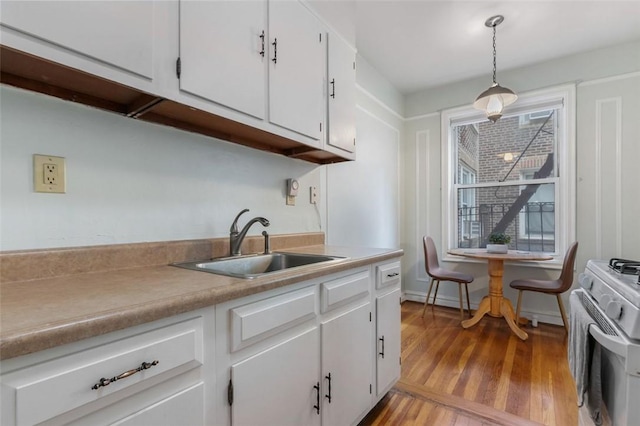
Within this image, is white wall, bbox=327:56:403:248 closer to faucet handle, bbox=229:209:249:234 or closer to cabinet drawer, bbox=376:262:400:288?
cabinet drawer, bbox=376:262:400:288

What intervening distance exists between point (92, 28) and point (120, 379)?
932 millimetres

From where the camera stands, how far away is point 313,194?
217cm

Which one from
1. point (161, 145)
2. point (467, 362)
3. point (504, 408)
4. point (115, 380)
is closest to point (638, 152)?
point (467, 362)

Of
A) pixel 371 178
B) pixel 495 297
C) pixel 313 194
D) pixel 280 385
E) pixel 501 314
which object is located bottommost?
pixel 501 314

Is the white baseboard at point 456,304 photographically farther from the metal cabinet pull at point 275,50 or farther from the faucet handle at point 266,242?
the metal cabinet pull at point 275,50

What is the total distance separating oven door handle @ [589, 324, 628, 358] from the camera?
838mm

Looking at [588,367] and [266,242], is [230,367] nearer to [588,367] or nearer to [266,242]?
[266,242]

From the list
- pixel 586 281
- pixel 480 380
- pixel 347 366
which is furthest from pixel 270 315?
pixel 480 380

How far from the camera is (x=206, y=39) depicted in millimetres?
1127

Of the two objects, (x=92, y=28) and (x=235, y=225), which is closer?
(x=92, y=28)

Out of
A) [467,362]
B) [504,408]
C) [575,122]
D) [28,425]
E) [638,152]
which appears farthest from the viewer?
[575,122]

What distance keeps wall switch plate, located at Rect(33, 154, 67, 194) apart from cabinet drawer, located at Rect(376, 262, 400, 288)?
4.53 feet

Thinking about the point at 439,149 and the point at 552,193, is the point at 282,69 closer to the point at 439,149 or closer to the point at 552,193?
the point at 439,149

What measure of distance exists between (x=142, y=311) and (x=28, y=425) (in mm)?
237
